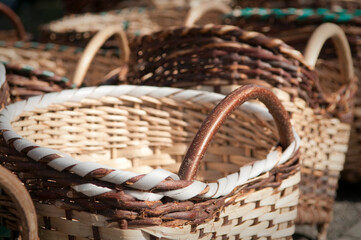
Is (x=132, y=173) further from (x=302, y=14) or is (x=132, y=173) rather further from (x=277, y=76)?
(x=302, y=14)

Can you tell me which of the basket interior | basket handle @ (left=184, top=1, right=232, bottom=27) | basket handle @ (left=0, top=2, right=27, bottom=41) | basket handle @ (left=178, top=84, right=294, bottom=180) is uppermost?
basket handle @ (left=0, top=2, right=27, bottom=41)

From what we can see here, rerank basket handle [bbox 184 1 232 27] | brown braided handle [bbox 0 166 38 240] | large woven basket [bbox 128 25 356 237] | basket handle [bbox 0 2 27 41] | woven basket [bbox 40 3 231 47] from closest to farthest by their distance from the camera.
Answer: brown braided handle [bbox 0 166 38 240] → large woven basket [bbox 128 25 356 237] → basket handle [bbox 184 1 232 27] → basket handle [bbox 0 2 27 41] → woven basket [bbox 40 3 231 47]

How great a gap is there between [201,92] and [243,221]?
351 millimetres

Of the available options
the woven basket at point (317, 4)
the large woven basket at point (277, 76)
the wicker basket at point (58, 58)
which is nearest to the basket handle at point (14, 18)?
the wicker basket at point (58, 58)

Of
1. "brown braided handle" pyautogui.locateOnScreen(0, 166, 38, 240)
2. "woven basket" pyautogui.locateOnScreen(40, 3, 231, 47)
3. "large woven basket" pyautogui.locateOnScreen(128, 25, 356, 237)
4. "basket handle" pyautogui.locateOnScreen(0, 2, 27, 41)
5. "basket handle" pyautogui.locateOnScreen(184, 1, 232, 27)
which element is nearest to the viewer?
"brown braided handle" pyautogui.locateOnScreen(0, 166, 38, 240)

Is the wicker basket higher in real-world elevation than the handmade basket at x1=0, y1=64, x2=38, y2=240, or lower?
higher

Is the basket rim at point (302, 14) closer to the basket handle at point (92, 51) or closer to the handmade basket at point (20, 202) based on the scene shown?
the basket handle at point (92, 51)

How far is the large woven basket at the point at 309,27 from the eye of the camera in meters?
1.21

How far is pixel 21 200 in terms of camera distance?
48 cm

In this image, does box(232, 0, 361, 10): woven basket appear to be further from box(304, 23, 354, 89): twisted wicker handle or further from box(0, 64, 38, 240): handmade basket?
box(0, 64, 38, 240): handmade basket

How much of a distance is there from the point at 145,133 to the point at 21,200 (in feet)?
1.84

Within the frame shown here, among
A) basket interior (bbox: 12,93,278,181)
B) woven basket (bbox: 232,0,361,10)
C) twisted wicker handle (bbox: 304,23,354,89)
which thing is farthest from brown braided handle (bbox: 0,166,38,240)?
woven basket (bbox: 232,0,361,10)

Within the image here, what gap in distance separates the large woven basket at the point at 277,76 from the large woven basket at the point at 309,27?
14 centimetres

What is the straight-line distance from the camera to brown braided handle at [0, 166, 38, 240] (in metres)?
0.46
